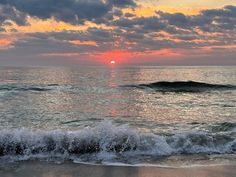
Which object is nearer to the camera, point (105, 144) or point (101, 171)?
point (101, 171)

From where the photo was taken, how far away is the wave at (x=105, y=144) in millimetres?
8094

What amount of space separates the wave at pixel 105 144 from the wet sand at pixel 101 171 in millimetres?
921

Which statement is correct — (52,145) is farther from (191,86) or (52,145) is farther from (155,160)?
(191,86)

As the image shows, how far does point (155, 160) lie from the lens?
7.49 metres

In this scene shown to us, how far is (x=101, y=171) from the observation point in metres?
6.53

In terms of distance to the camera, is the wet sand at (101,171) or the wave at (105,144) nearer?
the wet sand at (101,171)

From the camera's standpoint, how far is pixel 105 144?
852cm

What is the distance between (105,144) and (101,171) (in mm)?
2000

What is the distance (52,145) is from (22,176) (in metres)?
2.24

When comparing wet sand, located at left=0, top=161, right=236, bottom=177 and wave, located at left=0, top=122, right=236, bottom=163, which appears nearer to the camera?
wet sand, located at left=0, top=161, right=236, bottom=177

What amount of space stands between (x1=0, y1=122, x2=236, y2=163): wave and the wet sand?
0.92 metres

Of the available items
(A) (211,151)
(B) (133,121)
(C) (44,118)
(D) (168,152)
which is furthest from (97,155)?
(C) (44,118)

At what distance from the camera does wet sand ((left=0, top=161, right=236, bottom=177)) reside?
6.27 m

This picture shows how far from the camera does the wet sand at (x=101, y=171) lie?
20.6 ft
